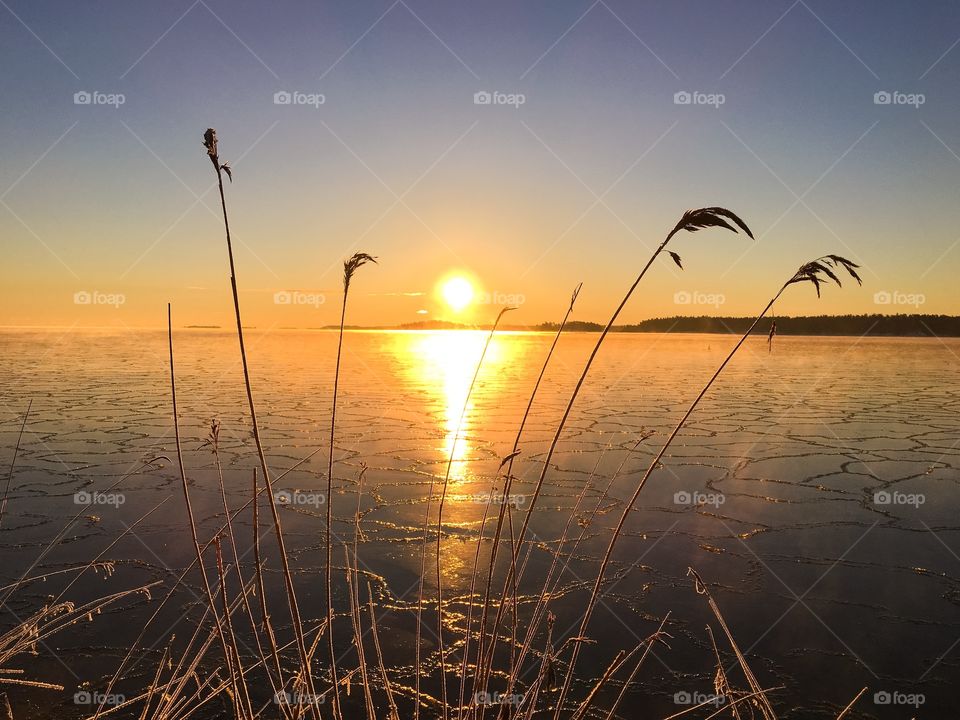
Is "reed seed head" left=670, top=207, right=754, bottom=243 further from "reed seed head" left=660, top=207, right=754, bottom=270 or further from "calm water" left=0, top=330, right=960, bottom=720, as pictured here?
"calm water" left=0, top=330, right=960, bottom=720

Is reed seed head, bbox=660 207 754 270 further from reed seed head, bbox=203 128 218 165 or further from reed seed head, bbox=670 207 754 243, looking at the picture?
reed seed head, bbox=203 128 218 165

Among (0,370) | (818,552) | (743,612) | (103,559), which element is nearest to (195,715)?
(103,559)

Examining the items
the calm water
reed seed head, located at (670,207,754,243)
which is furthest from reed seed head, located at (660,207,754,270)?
the calm water

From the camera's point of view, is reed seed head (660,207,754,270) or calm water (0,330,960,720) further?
calm water (0,330,960,720)

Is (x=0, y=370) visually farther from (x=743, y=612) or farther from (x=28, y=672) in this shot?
(x=743, y=612)

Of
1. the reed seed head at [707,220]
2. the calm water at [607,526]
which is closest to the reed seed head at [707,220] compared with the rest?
the reed seed head at [707,220]

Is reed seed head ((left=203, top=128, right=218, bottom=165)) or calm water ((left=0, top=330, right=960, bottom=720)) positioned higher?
reed seed head ((left=203, top=128, right=218, bottom=165))

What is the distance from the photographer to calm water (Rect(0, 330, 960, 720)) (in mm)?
3090

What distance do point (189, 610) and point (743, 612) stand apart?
282 cm

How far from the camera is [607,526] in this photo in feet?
15.7

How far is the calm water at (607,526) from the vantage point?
3090mm

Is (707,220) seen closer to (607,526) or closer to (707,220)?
(707,220)

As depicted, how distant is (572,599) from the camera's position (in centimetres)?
364

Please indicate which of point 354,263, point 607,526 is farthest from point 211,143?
point 607,526
